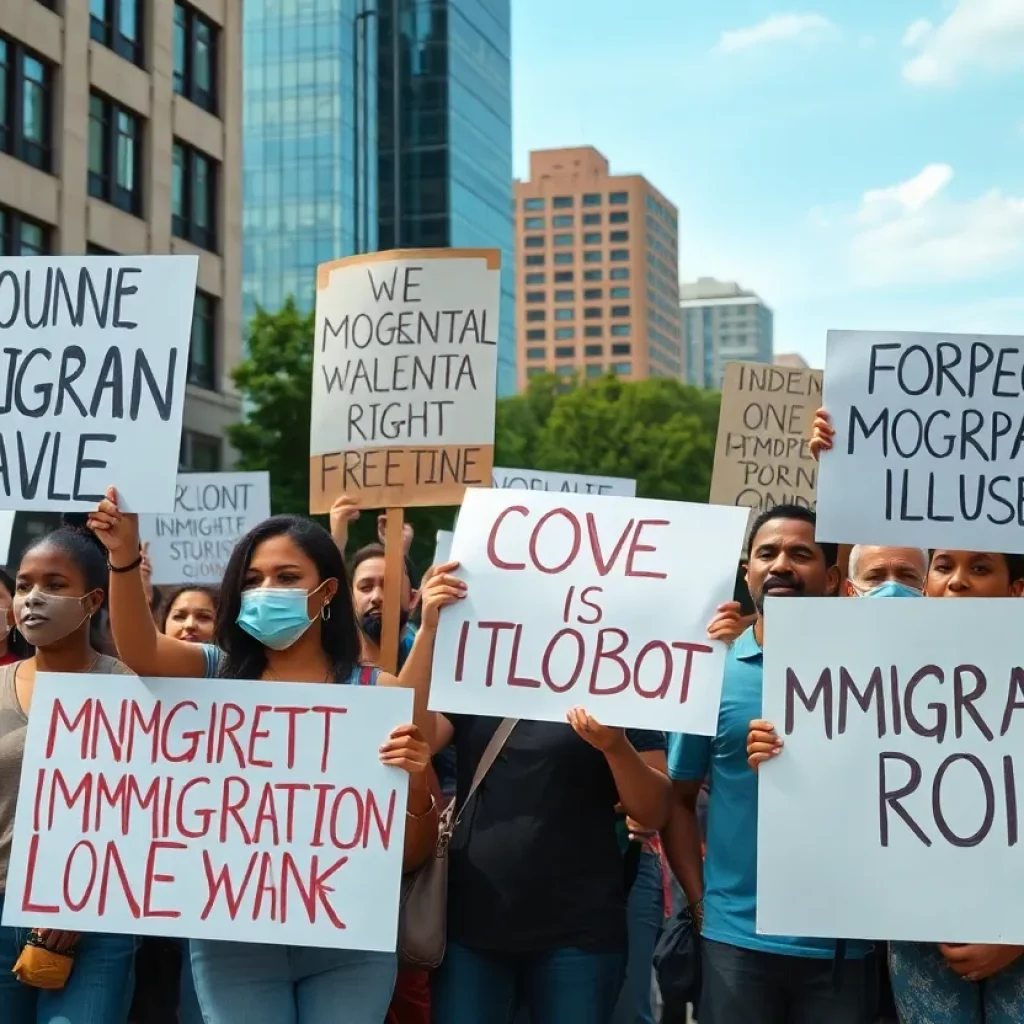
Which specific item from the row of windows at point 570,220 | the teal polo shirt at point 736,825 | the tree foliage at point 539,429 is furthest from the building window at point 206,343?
the row of windows at point 570,220

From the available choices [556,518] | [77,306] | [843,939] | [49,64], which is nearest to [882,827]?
[843,939]

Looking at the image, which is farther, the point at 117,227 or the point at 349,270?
the point at 117,227

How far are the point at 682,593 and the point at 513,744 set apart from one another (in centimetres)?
59

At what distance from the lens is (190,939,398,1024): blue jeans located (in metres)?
3.34

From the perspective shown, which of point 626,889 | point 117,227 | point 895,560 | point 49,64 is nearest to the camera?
point 626,889

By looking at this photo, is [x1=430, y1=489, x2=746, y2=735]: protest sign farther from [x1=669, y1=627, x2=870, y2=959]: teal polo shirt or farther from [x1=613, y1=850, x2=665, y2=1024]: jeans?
[x1=613, y1=850, x2=665, y2=1024]: jeans

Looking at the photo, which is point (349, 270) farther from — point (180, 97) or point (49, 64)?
point (180, 97)

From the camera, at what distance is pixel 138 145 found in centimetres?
2838

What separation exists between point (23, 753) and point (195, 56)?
2878 centimetres

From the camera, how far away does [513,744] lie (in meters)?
3.80

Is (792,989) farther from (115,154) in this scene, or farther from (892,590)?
(115,154)

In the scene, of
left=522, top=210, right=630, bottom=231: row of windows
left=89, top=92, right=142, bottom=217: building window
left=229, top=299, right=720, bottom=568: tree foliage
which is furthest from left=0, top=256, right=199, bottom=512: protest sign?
left=522, top=210, right=630, bottom=231: row of windows

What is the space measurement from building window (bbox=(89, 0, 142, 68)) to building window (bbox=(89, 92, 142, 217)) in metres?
1.09

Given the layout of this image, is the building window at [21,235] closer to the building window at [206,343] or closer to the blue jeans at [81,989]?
the building window at [206,343]
